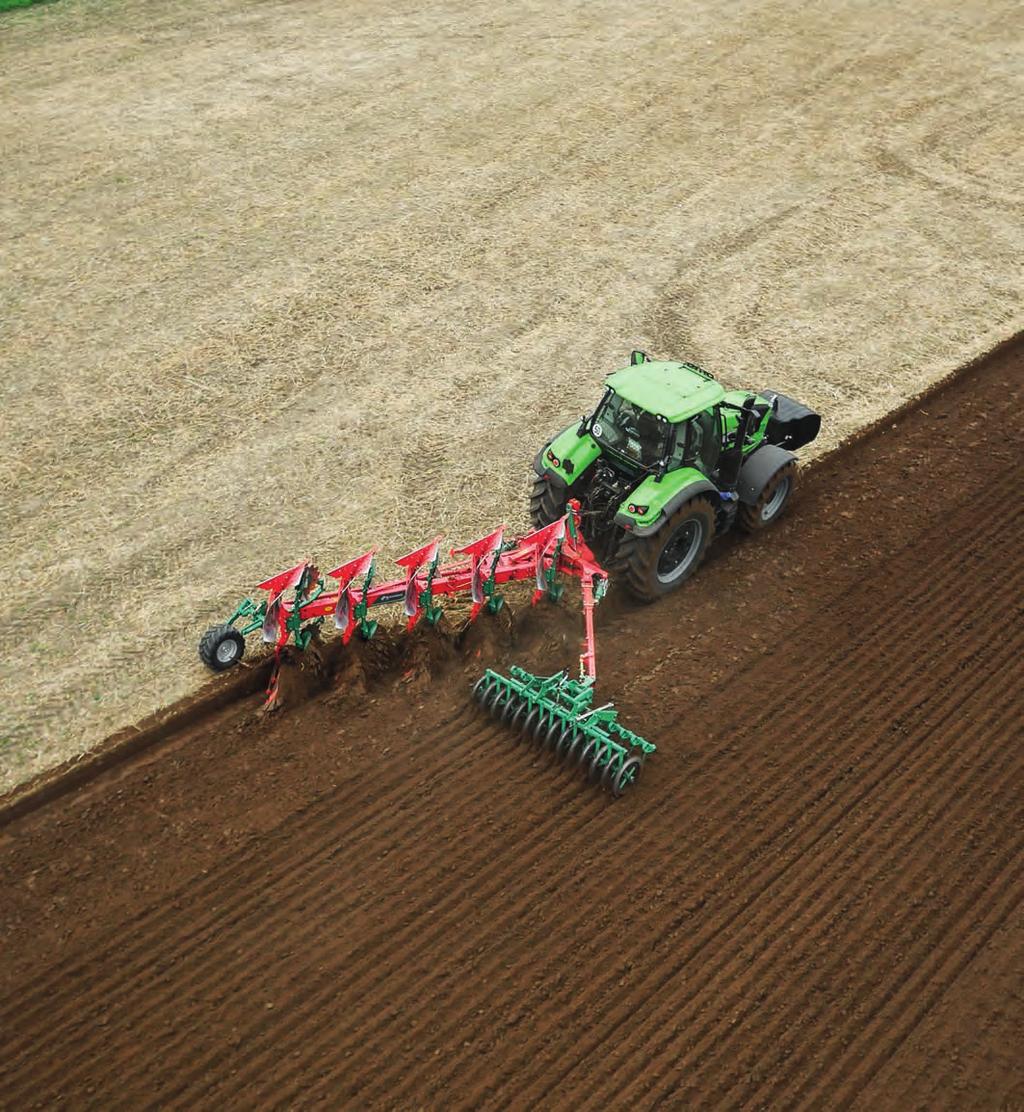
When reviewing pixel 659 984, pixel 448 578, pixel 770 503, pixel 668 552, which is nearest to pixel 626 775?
pixel 659 984

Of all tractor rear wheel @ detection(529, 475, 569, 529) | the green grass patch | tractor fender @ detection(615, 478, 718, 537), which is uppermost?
the green grass patch

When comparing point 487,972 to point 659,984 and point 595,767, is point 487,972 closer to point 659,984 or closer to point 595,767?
point 659,984

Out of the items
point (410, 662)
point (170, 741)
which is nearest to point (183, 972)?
point (170, 741)

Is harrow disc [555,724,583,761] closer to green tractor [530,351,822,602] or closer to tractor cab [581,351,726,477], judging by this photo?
green tractor [530,351,822,602]

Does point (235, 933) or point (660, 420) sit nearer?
point (235, 933)

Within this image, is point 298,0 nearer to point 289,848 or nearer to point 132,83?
point 132,83

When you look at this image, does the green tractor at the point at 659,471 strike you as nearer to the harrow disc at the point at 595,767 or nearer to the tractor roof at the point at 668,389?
the tractor roof at the point at 668,389

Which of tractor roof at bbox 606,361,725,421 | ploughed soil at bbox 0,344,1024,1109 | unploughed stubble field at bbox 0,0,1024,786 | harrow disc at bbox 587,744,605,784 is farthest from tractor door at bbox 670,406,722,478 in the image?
harrow disc at bbox 587,744,605,784
